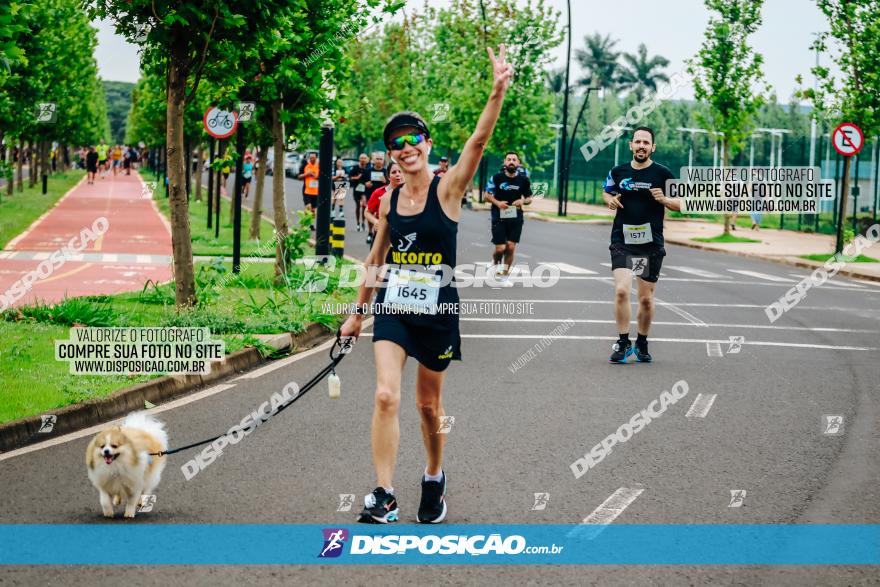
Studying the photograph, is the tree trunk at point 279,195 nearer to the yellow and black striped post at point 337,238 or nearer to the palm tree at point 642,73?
the yellow and black striped post at point 337,238

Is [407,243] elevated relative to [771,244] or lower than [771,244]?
elevated

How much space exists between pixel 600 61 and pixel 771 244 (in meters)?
88.8

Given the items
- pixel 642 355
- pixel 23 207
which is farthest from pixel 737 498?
pixel 23 207

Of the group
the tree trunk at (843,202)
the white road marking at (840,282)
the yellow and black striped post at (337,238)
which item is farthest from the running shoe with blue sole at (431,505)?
the tree trunk at (843,202)

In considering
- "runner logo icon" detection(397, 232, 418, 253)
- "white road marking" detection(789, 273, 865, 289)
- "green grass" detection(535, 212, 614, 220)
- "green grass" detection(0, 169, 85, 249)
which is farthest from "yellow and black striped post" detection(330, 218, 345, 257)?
"green grass" detection(535, 212, 614, 220)

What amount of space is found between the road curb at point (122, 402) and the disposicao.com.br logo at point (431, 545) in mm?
3167

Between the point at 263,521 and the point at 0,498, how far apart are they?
1.61 m

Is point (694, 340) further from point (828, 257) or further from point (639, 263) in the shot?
point (828, 257)

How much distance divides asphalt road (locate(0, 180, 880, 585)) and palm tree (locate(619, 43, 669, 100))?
108544 mm

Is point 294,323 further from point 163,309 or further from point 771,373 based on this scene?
point 771,373

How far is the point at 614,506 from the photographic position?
22.4 feet

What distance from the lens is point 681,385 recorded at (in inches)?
437

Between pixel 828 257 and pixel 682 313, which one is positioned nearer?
pixel 682 313

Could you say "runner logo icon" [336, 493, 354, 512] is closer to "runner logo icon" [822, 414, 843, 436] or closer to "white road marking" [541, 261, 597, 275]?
"runner logo icon" [822, 414, 843, 436]
